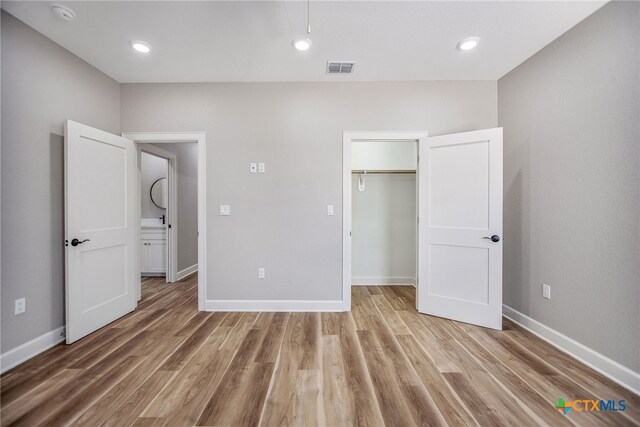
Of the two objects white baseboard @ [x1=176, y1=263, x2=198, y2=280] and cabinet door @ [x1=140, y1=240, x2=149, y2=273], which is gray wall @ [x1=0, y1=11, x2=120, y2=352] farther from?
cabinet door @ [x1=140, y1=240, x2=149, y2=273]

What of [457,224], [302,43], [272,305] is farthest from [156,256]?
[457,224]

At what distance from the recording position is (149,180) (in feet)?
14.6

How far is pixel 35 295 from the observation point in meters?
2.00

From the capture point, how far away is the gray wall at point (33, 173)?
1838mm

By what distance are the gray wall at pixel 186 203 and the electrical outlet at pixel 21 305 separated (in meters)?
2.11

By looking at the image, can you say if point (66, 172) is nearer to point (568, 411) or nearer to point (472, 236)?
point (472, 236)

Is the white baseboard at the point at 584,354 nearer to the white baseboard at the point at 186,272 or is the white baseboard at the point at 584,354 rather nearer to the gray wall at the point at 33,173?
the gray wall at the point at 33,173

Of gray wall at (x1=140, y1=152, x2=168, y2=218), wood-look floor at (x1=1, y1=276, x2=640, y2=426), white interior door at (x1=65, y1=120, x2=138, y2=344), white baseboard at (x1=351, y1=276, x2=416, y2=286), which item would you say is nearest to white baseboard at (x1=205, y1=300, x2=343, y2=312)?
wood-look floor at (x1=1, y1=276, x2=640, y2=426)

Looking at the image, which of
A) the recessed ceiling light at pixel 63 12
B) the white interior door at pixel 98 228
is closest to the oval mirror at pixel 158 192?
the white interior door at pixel 98 228

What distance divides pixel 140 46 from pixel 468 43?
9.52ft

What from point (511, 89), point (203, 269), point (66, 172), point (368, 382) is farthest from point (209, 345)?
point (511, 89)

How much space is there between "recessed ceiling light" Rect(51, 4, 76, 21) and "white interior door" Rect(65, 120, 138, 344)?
776 mm

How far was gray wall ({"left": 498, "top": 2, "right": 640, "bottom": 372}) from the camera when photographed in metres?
1.66

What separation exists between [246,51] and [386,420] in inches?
118
